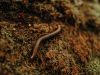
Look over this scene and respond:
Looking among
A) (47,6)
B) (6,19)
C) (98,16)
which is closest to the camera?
(6,19)

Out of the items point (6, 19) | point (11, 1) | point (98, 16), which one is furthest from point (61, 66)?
point (98, 16)

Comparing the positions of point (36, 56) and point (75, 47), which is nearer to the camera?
point (36, 56)

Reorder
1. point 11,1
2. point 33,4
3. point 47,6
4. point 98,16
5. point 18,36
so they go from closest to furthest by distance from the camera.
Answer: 1. point 18,36
2. point 11,1
3. point 33,4
4. point 47,6
5. point 98,16

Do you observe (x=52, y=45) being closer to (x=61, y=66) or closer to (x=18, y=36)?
(x=61, y=66)

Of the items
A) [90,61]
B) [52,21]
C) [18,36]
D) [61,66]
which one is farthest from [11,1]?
[90,61]

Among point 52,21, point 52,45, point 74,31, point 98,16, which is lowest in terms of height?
point 52,45

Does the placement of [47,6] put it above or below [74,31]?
→ above
